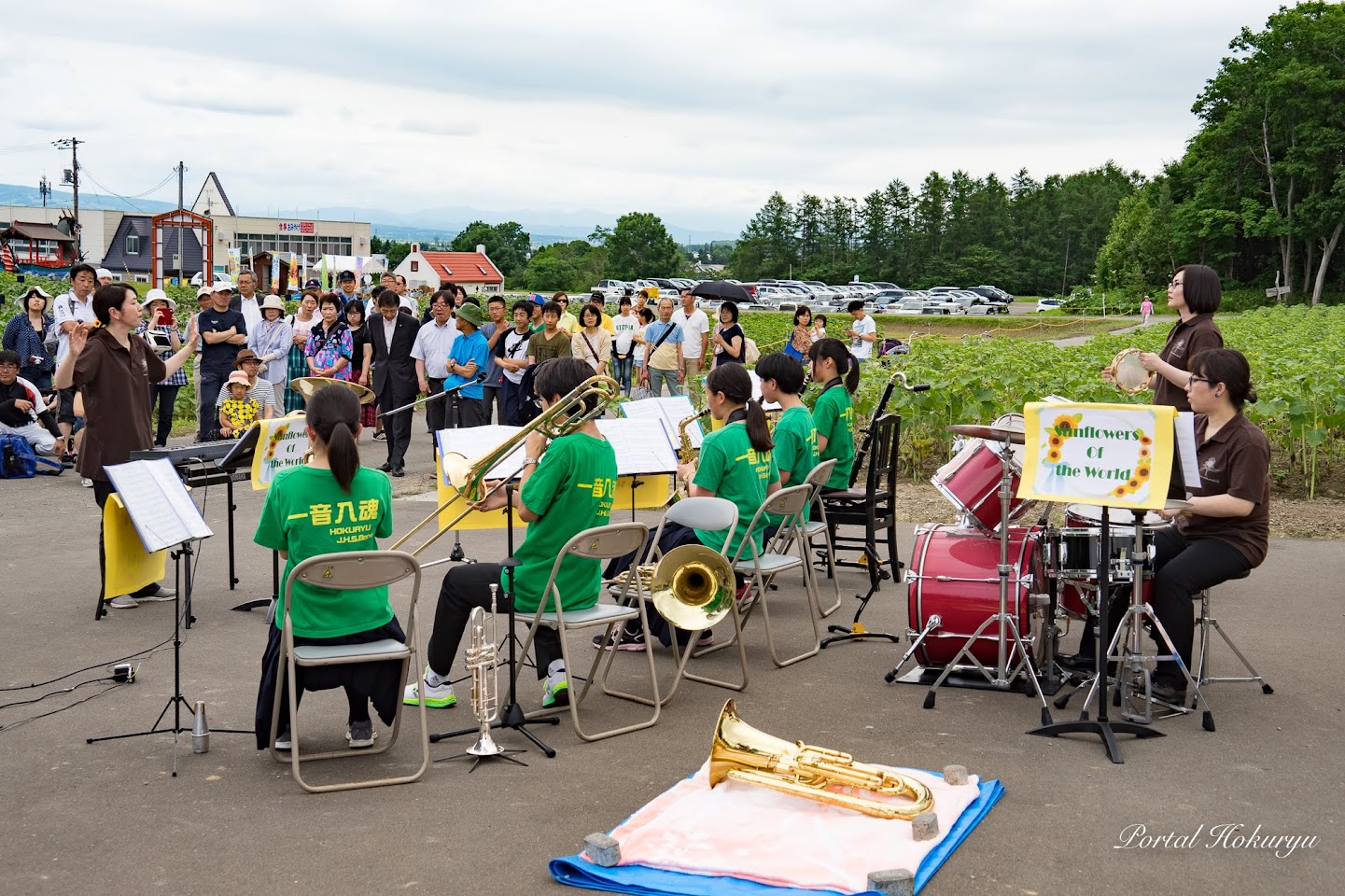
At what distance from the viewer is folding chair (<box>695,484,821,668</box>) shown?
6.53 meters

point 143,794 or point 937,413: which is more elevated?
point 937,413

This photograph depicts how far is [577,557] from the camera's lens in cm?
570

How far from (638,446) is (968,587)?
8.38 ft

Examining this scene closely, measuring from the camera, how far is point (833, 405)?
8.34 m

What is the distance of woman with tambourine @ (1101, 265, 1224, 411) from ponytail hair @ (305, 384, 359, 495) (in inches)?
163

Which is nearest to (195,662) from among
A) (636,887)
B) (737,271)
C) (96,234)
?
(636,887)

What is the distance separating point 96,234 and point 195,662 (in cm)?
9782

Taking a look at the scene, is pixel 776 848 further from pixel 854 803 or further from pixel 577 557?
pixel 577 557

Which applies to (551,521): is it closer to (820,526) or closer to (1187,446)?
(820,526)

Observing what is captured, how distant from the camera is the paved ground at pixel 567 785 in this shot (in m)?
4.15

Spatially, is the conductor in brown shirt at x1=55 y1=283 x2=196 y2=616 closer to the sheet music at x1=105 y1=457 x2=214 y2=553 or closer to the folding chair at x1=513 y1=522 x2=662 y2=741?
the sheet music at x1=105 y1=457 x2=214 y2=553

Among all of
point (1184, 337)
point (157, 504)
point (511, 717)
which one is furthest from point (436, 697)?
point (1184, 337)

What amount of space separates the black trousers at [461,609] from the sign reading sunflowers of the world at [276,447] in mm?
1559

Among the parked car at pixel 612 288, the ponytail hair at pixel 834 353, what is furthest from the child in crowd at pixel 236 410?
the parked car at pixel 612 288
